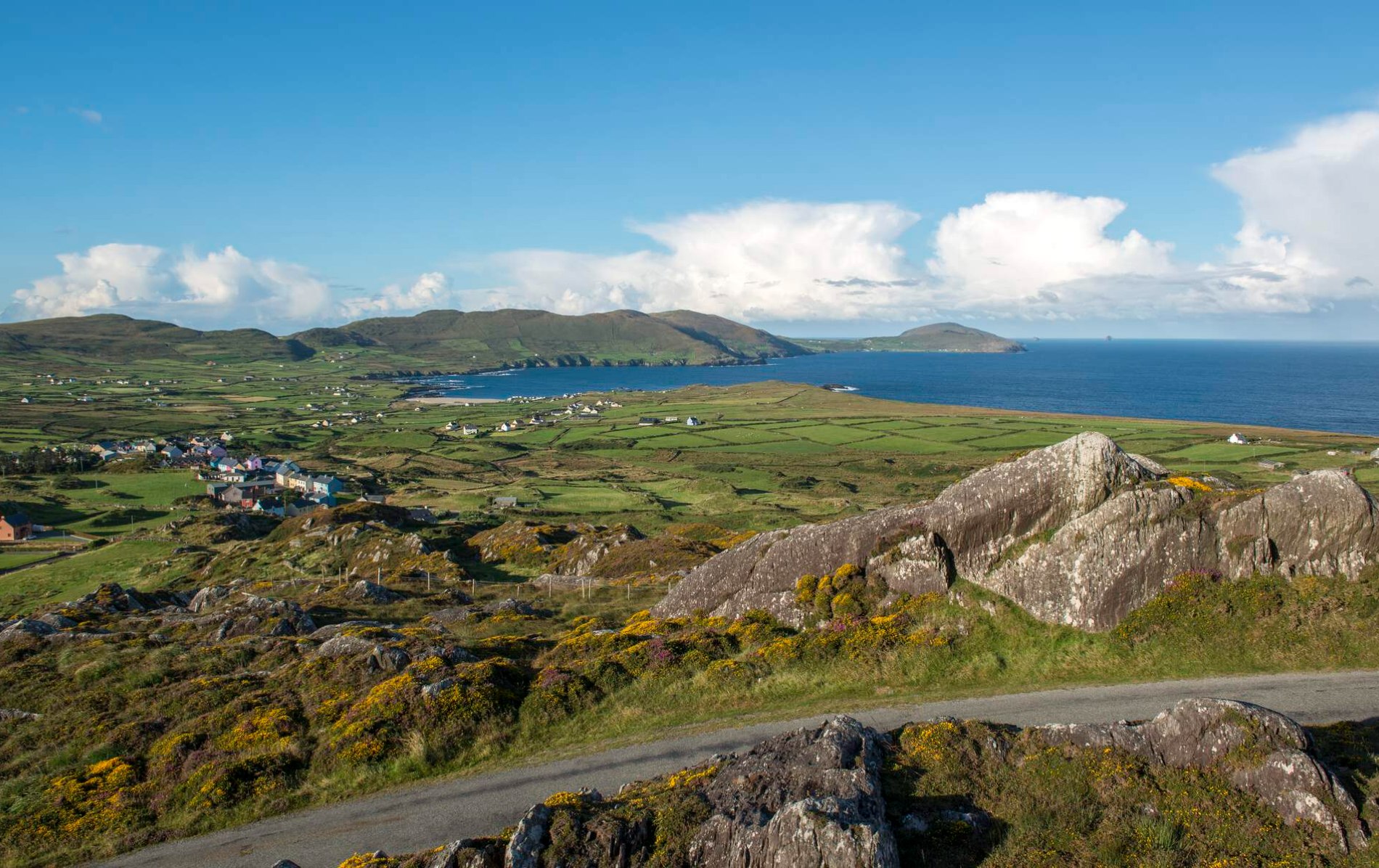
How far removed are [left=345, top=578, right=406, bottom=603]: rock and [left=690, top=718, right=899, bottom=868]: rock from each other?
38119mm

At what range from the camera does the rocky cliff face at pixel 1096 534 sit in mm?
24266

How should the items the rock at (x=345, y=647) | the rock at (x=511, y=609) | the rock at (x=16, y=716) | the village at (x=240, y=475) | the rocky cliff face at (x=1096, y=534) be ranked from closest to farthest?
the rocky cliff face at (x=1096, y=534) < the rock at (x=16, y=716) < the rock at (x=345, y=647) < the rock at (x=511, y=609) < the village at (x=240, y=475)

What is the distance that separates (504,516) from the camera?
92500 mm

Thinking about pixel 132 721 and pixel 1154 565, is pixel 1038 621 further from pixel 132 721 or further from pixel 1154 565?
pixel 132 721

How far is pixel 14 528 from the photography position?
86.4 meters

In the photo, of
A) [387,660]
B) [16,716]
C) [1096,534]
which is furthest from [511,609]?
[1096,534]

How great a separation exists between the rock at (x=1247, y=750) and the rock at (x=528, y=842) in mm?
11932

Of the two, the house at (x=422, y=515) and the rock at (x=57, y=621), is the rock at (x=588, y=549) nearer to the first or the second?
the house at (x=422, y=515)

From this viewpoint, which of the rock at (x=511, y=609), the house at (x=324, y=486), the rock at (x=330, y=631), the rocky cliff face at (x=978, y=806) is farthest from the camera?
the house at (x=324, y=486)

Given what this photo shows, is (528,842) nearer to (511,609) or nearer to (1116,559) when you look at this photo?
(1116,559)

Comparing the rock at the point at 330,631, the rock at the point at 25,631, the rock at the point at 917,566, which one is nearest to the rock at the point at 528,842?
the rock at the point at 917,566

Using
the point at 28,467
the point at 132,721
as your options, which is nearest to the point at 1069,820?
the point at 132,721

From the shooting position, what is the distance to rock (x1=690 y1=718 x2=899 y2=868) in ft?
41.3

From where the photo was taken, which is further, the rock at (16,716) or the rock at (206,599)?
the rock at (206,599)
